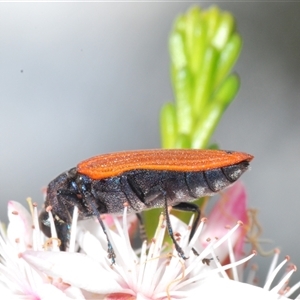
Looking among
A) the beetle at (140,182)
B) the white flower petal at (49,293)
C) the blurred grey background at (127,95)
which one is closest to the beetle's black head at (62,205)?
the beetle at (140,182)

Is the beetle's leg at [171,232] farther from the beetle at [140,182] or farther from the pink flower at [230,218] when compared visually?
the pink flower at [230,218]

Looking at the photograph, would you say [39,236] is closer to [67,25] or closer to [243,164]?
[243,164]

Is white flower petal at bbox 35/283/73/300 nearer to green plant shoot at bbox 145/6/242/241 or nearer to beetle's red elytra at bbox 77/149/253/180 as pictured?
beetle's red elytra at bbox 77/149/253/180

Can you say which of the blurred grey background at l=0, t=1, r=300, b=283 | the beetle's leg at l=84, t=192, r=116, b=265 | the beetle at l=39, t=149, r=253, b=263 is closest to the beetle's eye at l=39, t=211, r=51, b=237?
the beetle at l=39, t=149, r=253, b=263

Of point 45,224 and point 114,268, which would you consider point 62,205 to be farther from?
point 114,268

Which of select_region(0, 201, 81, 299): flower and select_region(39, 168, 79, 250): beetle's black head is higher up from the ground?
select_region(39, 168, 79, 250): beetle's black head

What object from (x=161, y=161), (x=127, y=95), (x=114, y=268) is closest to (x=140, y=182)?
(x=161, y=161)
